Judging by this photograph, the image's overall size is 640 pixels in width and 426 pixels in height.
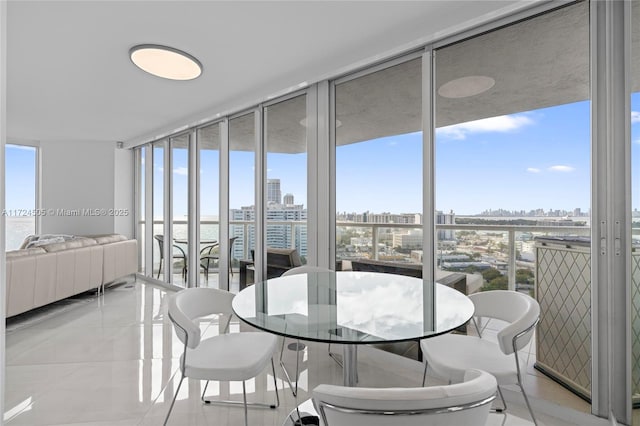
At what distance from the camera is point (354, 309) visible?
66.8 inches

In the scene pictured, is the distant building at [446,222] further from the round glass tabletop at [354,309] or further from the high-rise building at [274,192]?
the high-rise building at [274,192]

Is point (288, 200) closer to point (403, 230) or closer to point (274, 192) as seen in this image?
point (274, 192)

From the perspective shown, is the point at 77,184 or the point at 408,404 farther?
the point at 77,184

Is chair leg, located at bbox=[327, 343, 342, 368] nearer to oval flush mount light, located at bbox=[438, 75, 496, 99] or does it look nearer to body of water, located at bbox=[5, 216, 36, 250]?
oval flush mount light, located at bbox=[438, 75, 496, 99]

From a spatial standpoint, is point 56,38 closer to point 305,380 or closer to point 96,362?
point 96,362

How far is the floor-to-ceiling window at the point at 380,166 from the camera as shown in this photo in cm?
269

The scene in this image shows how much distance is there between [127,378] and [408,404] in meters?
2.48

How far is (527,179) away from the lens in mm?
2223

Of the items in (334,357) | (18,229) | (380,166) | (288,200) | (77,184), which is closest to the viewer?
(334,357)

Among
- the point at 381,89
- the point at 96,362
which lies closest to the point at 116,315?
the point at 96,362

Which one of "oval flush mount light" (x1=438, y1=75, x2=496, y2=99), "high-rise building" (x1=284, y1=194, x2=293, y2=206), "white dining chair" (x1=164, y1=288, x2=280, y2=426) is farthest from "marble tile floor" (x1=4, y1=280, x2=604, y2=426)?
"oval flush mount light" (x1=438, y1=75, x2=496, y2=99)

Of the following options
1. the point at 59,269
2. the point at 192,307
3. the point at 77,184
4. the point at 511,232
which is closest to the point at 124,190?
the point at 77,184

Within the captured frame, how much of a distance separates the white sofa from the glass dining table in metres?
3.02

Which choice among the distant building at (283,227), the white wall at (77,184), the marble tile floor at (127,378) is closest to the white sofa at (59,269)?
the marble tile floor at (127,378)
